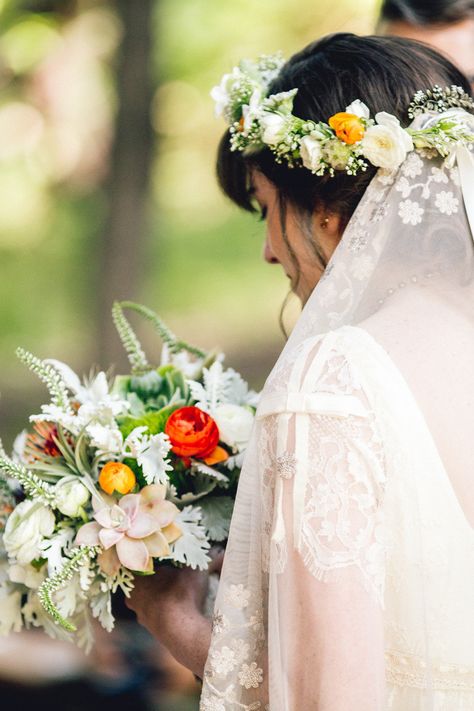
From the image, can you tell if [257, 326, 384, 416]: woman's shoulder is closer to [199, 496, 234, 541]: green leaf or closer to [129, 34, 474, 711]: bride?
[129, 34, 474, 711]: bride

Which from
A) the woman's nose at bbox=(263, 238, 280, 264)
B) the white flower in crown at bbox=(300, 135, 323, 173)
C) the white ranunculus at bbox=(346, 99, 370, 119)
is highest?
the white ranunculus at bbox=(346, 99, 370, 119)

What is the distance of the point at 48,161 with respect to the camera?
793cm

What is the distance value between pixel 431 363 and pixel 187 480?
2.50ft

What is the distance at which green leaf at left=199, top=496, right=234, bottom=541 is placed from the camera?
6.82 ft

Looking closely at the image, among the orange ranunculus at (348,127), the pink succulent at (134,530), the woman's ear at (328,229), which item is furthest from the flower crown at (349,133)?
the pink succulent at (134,530)

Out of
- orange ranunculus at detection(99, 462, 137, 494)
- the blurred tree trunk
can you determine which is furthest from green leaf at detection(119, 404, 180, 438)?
the blurred tree trunk

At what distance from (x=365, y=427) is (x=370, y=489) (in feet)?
0.34

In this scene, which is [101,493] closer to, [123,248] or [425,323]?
[425,323]

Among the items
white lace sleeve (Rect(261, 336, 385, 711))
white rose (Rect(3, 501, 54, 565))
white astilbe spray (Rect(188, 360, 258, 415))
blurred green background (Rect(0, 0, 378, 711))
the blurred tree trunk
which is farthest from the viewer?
blurred green background (Rect(0, 0, 378, 711))

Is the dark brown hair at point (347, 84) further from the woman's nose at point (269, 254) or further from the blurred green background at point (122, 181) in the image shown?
the blurred green background at point (122, 181)

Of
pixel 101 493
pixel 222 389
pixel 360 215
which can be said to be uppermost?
pixel 360 215

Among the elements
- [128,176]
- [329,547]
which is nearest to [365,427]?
[329,547]

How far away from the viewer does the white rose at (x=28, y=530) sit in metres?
1.95

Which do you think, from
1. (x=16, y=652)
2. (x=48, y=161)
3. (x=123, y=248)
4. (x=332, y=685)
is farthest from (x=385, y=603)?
(x=48, y=161)
